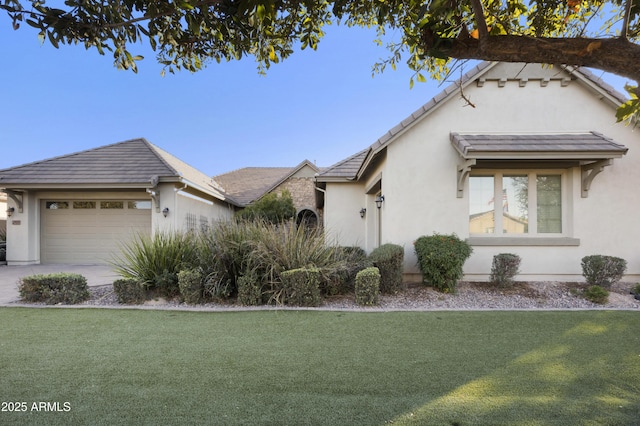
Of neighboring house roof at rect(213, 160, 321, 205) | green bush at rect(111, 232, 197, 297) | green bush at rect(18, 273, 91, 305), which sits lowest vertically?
green bush at rect(18, 273, 91, 305)

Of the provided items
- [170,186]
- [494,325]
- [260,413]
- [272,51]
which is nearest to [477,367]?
[494,325]

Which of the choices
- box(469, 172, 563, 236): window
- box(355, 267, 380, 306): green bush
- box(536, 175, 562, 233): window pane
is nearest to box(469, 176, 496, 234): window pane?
box(469, 172, 563, 236): window

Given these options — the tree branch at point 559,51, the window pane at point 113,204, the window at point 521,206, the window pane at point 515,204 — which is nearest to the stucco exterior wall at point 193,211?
the window pane at point 113,204

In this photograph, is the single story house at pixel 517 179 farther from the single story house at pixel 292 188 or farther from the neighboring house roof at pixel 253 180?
the neighboring house roof at pixel 253 180

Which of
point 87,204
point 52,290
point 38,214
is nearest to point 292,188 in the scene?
point 87,204

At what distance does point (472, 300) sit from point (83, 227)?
13651 millimetres

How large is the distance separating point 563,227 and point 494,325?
4817 millimetres

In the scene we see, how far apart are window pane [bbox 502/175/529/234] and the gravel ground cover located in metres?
1.43

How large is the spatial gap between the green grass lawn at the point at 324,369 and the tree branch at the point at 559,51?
2.60m

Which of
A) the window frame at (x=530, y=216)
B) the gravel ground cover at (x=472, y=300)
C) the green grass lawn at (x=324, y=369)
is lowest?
the gravel ground cover at (x=472, y=300)

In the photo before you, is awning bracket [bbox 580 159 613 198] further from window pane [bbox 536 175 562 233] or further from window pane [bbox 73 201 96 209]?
window pane [bbox 73 201 96 209]

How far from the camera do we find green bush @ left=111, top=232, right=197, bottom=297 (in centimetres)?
646

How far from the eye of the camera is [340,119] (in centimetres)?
1562

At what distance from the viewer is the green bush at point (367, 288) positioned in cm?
598
